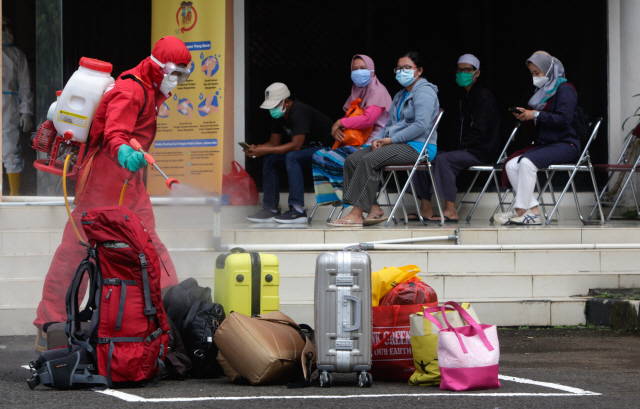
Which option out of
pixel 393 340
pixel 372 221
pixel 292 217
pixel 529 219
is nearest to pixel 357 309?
pixel 393 340

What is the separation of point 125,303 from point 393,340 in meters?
1.41

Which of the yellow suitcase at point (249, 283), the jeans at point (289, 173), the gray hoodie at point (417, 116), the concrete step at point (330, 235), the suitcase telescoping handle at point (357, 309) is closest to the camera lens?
the suitcase telescoping handle at point (357, 309)

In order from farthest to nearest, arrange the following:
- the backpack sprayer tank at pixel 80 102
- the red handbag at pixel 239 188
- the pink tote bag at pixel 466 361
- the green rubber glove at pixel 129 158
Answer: the red handbag at pixel 239 188
the backpack sprayer tank at pixel 80 102
the green rubber glove at pixel 129 158
the pink tote bag at pixel 466 361

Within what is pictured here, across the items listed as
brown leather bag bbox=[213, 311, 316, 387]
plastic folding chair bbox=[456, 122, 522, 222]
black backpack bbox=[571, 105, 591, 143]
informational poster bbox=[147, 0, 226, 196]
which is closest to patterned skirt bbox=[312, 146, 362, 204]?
informational poster bbox=[147, 0, 226, 196]

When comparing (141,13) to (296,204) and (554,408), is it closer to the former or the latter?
(296,204)

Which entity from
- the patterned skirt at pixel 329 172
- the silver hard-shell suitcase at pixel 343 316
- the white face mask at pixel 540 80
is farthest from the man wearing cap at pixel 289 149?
the silver hard-shell suitcase at pixel 343 316

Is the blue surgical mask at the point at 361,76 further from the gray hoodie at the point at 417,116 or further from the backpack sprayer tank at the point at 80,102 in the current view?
the backpack sprayer tank at the point at 80,102

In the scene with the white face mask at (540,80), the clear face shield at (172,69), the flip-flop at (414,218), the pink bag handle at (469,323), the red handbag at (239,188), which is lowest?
the pink bag handle at (469,323)

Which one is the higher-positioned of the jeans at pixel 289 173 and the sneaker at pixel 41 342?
the jeans at pixel 289 173

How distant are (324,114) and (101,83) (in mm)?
4213

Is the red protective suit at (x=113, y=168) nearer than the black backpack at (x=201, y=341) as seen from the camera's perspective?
No

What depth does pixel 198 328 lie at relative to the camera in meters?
4.14

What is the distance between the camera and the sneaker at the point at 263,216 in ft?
25.6

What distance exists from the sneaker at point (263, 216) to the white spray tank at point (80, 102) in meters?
3.45
